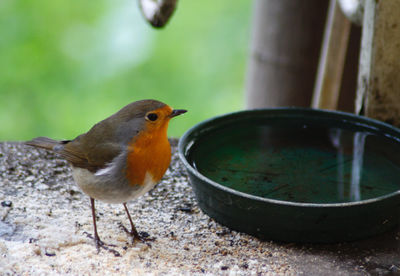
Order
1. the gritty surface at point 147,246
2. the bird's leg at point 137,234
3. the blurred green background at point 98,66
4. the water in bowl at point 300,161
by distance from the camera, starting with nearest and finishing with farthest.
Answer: the gritty surface at point 147,246, the bird's leg at point 137,234, the water in bowl at point 300,161, the blurred green background at point 98,66

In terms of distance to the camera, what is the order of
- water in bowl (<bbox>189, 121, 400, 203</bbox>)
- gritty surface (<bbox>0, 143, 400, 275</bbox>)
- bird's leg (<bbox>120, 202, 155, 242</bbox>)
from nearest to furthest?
gritty surface (<bbox>0, 143, 400, 275</bbox>) → bird's leg (<bbox>120, 202, 155, 242</bbox>) → water in bowl (<bbox>189, 121, 400, 203</bbox>)

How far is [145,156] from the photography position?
8.57 feet

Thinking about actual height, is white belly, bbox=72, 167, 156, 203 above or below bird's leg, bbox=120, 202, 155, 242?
above

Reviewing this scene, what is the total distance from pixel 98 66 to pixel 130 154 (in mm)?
3449

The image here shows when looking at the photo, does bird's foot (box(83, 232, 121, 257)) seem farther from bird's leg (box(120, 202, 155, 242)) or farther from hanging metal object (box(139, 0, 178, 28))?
hanging metal object (box(139, 0, 178, 28))

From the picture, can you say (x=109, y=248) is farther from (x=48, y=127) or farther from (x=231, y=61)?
(x=231, y=61)

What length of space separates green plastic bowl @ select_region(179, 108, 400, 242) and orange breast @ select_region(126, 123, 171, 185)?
22 centimetres

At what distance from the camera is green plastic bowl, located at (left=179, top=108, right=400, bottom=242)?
2621 mm

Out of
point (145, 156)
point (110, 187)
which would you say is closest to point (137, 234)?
point (110, 187)

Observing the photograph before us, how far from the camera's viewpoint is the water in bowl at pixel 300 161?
123 inches

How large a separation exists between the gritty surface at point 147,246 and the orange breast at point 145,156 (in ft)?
1.20

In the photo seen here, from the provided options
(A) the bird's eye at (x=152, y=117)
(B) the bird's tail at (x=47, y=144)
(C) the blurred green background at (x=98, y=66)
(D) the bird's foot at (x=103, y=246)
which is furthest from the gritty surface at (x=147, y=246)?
(C) the blurred green background at (x=98, y=66)

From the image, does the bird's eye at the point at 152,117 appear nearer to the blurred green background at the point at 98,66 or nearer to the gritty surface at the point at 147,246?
the gritty surface at the point at 147,246

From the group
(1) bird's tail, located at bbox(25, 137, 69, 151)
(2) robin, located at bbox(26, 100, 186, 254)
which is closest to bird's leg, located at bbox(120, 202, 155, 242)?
(2) robin, located at bbox(26, 100, 186, 254)
